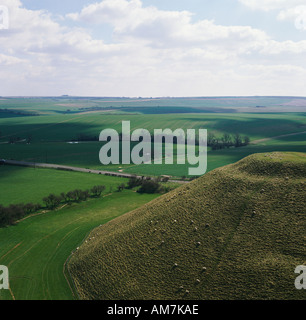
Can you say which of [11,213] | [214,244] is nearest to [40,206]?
[11,213]

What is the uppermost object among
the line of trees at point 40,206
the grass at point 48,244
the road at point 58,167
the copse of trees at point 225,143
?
the copse of trees at point 225,143

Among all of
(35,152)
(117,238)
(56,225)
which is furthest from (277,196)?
(35,152)

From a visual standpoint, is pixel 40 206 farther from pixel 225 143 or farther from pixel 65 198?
pixel 225 143

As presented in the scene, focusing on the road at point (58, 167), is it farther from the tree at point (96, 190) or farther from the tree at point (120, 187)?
the tree at point (96, 190)

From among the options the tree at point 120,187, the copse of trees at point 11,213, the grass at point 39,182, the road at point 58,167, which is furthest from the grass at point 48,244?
the road at point 58,167

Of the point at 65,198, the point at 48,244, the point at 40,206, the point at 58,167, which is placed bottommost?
the point at 48,244

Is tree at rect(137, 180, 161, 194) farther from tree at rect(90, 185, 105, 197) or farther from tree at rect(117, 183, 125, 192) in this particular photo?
tree at rect(90, 185, 105, 197)

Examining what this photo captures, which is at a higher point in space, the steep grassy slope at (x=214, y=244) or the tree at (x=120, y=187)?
the steep grassy slope at (x=214, y=244)
